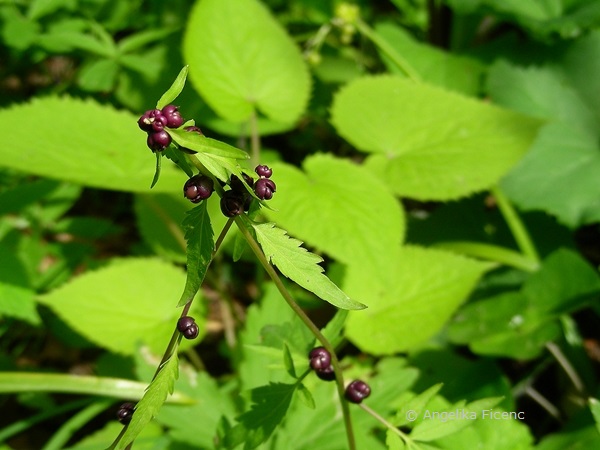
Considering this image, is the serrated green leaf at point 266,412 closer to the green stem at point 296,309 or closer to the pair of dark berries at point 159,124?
the green stem at point 296,309

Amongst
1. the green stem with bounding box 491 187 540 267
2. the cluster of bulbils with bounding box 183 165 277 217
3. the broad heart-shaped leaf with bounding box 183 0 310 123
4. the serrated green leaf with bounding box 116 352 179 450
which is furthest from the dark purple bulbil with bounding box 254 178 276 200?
the green stem with bounding box 491 187 540 267

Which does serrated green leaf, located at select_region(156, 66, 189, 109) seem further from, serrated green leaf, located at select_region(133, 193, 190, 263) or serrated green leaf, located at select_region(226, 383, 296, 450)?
serrated green leaf, located at select_region(133, 193, 190, 263)

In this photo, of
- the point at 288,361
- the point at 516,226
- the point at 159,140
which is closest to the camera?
the point at 159,140

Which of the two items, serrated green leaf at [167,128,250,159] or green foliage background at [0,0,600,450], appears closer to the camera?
serrated green leaf at [167,128,250,159]

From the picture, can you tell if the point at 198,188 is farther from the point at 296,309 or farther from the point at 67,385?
the point at 67,385

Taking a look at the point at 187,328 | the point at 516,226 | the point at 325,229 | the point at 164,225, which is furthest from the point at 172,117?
the point at 516,226

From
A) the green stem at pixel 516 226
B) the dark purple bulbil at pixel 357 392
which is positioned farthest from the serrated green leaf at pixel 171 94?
the green stem at pixel 516 226
